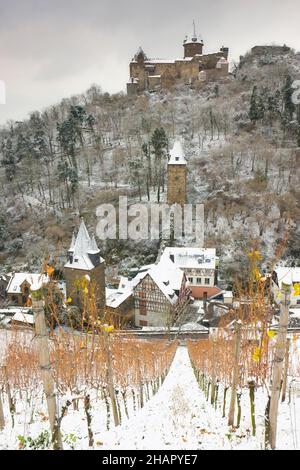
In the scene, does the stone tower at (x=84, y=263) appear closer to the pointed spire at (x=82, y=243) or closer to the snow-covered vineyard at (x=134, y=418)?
the pointed spire at (x=82, y=243)

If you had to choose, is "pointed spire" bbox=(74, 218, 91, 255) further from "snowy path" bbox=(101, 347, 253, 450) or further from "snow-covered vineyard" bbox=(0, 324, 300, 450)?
"snowy path" bbox=(101, 347, 253, 450)

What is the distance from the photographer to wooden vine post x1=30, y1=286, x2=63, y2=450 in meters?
4.16

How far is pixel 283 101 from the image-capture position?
142ft

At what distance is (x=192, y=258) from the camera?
86.1ft

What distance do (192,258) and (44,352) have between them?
2229cm

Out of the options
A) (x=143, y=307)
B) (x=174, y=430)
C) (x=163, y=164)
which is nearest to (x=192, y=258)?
(x=143, y=307)

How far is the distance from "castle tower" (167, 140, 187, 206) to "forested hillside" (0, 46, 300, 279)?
5.34 ft

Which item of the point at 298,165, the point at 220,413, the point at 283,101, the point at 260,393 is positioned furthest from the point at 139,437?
the point at 283,101

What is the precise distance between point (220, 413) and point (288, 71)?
180 ft

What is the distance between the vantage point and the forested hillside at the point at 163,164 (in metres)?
32.2

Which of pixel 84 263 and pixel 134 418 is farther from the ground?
pixel 84 263

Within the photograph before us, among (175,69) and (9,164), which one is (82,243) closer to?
(9,164)
